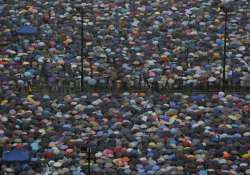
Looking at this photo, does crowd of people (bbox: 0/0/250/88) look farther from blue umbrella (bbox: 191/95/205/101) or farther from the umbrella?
the umbrella

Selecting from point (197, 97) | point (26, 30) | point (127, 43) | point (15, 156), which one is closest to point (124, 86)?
point (197, 97)

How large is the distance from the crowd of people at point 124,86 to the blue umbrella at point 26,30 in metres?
0.02

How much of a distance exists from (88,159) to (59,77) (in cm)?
355

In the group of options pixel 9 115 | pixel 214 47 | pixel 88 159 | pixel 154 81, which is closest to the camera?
pixel 88 159

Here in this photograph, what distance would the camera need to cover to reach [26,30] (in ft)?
51.1

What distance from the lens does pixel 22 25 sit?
1581cm

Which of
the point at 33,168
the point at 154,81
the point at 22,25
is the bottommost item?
the point at 33,168

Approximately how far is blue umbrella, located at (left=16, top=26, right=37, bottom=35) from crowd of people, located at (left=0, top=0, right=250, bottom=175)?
2cm

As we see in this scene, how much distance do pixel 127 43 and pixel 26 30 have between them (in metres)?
2.37

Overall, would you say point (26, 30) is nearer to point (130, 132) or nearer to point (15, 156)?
point (130, 132)

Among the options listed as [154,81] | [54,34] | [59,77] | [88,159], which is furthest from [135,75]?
[88,159]

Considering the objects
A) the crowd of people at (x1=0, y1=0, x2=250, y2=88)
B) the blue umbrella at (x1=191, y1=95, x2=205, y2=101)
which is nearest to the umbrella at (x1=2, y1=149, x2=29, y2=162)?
the crowd of people at (x1=0, y1=0, x2=250, y2=88)

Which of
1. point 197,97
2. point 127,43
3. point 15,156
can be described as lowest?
point 15,156

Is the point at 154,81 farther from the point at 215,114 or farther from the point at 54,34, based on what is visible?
the point at 54,34
